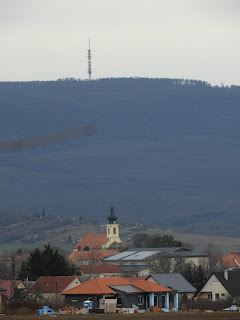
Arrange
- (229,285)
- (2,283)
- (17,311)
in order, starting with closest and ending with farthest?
1. (17,311)
2. (229,285)
3. (2,283)

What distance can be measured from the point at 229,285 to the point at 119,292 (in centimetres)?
1400

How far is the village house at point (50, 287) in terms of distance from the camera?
10644 cm

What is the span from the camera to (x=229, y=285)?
10325cm

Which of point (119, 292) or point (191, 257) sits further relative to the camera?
point (191, 257)

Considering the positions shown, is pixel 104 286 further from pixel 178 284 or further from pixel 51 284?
pixel 51 284

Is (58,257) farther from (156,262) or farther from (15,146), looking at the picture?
(15,146)

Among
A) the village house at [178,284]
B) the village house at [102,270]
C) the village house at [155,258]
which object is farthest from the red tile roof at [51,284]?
the village house at [155,258]

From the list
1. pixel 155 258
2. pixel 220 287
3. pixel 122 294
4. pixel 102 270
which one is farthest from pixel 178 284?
pixel 155 258

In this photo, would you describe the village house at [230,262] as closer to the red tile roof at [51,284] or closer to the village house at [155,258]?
the village house at [155,258]

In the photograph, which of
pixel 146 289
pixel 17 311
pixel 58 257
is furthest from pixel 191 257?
pixel 17 311

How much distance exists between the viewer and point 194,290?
4163 inches

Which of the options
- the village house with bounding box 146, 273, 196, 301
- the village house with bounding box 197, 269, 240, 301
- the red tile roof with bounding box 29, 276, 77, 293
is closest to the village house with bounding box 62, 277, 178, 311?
the village house with bounding box 197, 269, 240, 301

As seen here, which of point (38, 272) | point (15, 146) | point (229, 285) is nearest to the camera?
point (15, 146)

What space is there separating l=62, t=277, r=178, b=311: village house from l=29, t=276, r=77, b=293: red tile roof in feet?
41.3
